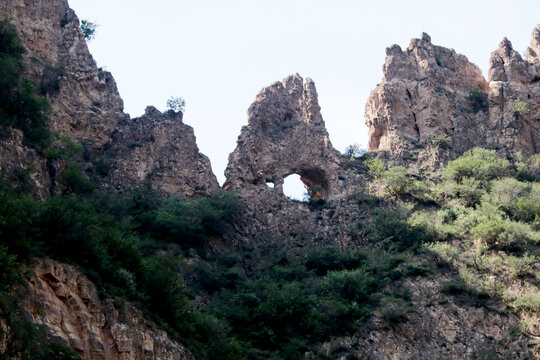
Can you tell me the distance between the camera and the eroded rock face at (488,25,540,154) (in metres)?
49.8

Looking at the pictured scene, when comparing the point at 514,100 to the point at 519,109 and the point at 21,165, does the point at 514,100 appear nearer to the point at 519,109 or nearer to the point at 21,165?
the point at 519,109

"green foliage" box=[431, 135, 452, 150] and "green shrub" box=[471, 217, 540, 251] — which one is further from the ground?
"green foliage" box=[431, 135, 452, 150]

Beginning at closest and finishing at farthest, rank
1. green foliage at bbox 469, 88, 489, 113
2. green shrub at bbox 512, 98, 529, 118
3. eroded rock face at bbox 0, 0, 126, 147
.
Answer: eroded rock face at bbox 0, 0, 126, 147, green shrub at bbox 512, 98, 529, 118, green foliage at bbox 469, 88, 489, 113

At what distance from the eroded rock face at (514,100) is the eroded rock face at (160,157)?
21821mm

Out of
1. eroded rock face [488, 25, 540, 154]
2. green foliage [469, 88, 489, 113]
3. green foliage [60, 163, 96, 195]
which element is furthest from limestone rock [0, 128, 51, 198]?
green foliage [469, 88, 489, 113]

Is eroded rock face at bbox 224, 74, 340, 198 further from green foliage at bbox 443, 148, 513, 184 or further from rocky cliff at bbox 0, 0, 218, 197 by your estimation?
green foliage at bbox 443, 148, 513, 184

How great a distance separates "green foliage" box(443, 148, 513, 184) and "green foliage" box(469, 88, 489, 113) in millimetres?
7167

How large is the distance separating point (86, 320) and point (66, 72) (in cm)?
2508

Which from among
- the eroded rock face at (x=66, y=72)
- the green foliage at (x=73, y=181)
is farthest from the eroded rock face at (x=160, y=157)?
the green foliage at (x=73, y=181)

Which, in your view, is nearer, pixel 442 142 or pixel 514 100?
pixel 442 142

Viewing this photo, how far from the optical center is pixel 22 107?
3338cm

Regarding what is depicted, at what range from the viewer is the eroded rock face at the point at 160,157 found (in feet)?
141

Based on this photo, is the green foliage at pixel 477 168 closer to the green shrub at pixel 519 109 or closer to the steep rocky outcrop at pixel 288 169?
the green shrub at pixel 519 109

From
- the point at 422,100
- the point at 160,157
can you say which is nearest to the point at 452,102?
the point at 422,100
